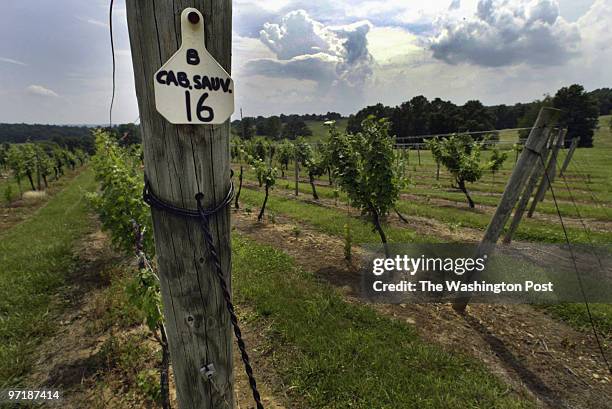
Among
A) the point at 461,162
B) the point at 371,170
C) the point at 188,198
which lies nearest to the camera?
the point at 188,198

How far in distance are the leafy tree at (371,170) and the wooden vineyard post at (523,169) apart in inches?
101

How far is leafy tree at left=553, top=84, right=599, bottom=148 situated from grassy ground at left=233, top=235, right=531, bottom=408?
56590 millimetres

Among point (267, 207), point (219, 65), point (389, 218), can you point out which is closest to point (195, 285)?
point (219, 65)

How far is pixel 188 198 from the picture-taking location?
1.07 meters

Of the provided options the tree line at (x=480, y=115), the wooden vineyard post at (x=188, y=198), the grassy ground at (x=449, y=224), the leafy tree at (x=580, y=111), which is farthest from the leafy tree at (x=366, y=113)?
the wooden vineyard post at (x=188, y=198)

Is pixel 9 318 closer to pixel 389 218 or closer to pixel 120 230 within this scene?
pixel 120 230

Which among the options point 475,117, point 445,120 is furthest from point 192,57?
point 475,117

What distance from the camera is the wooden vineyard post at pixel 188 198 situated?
96 centimetres

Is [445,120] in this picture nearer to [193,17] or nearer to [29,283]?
[29,283]

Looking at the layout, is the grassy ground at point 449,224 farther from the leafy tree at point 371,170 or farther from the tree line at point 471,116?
the tree line at point 471,116

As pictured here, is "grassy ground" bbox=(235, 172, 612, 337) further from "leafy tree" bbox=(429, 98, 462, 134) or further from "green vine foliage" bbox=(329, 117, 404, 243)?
"leafy tree" bbox=(429, 98, 462, 134)

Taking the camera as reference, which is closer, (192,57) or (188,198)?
(192,57)

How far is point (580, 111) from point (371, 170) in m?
59.1

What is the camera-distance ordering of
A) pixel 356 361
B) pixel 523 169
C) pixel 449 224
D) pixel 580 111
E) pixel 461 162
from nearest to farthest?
pixel 356 361, pixel 523 169, pixel 449 224, pixel 461 162, pixel 580 111
